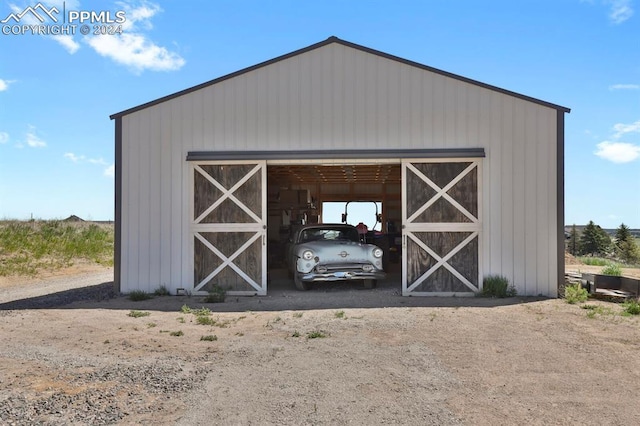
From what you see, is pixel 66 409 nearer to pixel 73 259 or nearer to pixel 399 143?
pixel 399 143

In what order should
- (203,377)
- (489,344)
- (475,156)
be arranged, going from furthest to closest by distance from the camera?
(475,156) → (489,344) → (203,377)

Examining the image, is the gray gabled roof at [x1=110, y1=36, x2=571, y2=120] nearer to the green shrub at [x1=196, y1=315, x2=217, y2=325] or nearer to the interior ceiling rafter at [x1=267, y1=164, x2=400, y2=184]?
the interior ceiling rafter at [x1=267, y1=164, x2=400, y2=184]

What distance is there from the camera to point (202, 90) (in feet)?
34.1

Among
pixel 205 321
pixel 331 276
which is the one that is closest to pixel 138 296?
pixel 205 321

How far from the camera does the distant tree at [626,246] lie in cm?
4003

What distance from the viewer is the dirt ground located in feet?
12.9

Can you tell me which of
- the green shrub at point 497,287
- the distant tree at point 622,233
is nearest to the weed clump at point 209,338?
the green shrub at point 497,287

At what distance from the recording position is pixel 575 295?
9.59 meters

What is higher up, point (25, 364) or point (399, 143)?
point (399, 143)

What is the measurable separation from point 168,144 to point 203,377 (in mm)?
6676

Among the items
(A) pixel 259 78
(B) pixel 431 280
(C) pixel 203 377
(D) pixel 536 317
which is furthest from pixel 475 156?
(C) pixel 203 377

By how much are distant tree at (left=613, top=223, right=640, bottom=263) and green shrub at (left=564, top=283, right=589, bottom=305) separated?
111ft

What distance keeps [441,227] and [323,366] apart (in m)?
5.67

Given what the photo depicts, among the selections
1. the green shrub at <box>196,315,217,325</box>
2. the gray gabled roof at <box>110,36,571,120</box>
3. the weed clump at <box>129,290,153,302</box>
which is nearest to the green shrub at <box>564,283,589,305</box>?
the gray gabled roof at <box>110,36,571,120</box>
